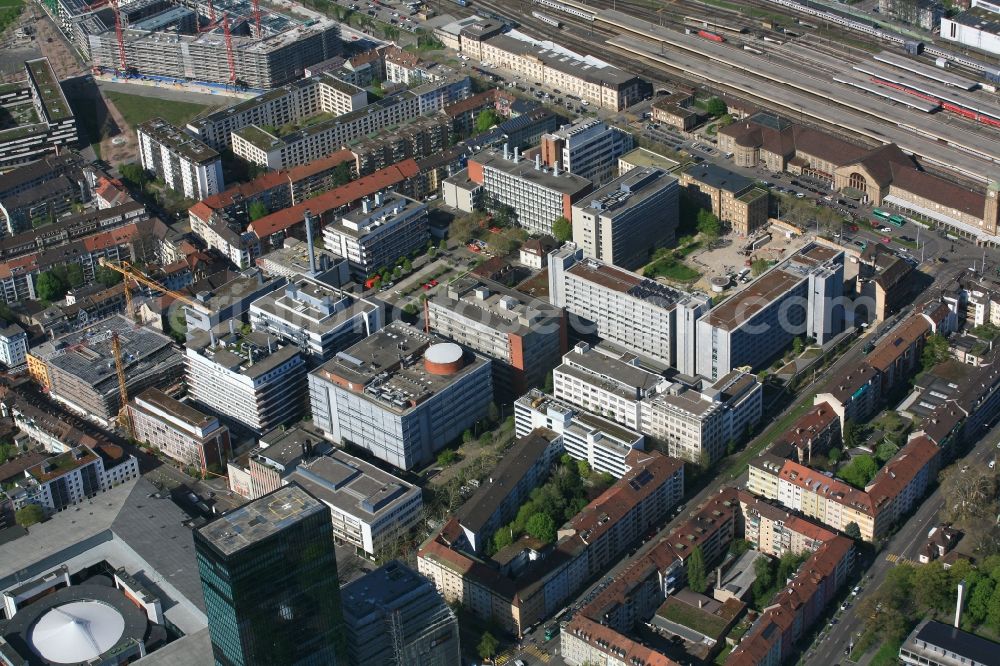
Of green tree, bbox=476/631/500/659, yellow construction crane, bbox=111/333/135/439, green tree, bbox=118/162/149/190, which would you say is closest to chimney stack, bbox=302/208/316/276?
yellow construction crane, bbox=111/333/135/439

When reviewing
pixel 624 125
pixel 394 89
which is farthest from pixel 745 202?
pixel 394 89

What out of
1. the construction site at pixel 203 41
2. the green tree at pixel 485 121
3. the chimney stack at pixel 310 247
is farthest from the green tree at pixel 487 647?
the construction site at pixel 203 41

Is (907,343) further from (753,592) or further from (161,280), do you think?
(161,280)

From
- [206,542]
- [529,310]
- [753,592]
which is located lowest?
[753,592]

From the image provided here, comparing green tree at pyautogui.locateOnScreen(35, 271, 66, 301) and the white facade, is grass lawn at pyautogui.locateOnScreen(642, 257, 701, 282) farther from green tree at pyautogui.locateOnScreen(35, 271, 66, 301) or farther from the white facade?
green tree at pyautogui.locateOnScreen(35, 271, 66, 301)

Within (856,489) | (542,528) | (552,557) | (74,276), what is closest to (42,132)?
(74,276)

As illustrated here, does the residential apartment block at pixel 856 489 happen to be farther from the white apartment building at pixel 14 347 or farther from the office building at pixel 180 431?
the white apartment building at pixel 14 347

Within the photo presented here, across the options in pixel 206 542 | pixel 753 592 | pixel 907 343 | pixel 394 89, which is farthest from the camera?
pixel 394 89
